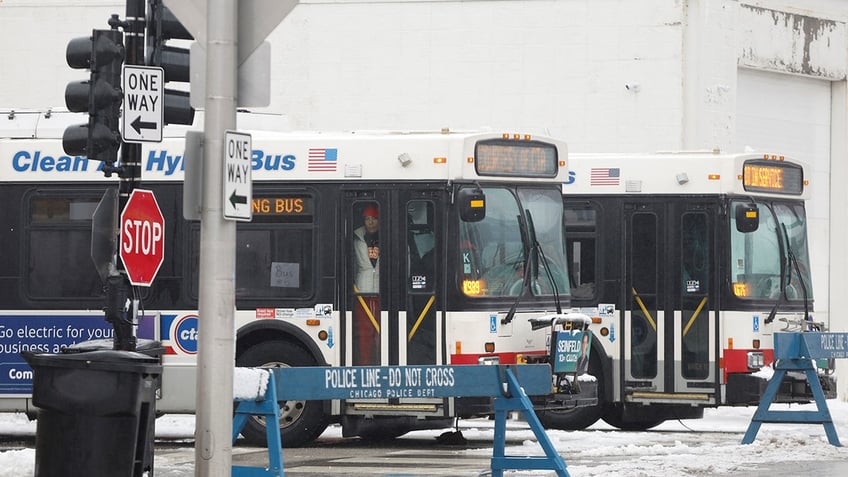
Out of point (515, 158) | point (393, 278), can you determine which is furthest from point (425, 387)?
point (515, 158)

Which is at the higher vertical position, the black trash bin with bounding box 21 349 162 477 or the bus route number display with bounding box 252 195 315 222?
the bus route number display with bounding box 252 195 315 222

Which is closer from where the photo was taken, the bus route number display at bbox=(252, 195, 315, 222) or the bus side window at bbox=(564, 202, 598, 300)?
the bus route number display at bbox=(252, 195, 315, 222)

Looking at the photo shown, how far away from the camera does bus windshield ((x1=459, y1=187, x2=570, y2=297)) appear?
15930mm

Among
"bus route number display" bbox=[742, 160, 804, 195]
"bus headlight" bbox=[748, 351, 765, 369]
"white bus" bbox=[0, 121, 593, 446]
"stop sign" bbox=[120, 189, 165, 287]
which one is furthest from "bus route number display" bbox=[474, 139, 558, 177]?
"stop sign" bbox=[120, 189, 165, 287]

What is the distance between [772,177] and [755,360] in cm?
227

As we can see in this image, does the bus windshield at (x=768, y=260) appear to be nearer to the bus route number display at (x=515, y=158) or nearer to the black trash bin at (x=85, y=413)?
the bus route number display at (x=515, y=158)

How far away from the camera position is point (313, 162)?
1648 cm

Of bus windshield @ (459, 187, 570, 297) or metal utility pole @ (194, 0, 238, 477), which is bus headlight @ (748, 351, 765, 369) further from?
metal utility pole @ (194, 0, 238, 477)

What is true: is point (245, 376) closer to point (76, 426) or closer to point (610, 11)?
point (76, 426)

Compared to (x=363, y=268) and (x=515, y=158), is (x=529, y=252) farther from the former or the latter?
(x=363, y=268)

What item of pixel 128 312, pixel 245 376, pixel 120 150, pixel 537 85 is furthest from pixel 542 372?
pixel 537 85

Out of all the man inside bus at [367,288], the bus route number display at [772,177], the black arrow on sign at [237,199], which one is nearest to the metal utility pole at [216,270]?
the black arrow on sign at [237,199]

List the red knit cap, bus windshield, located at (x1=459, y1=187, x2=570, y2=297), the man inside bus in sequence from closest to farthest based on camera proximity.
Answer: bus windshield, located at (x1=459, y1=187, x2=570, y2=297) < the man inside bus < the red knit cap

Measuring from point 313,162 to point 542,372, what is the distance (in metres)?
5.24
